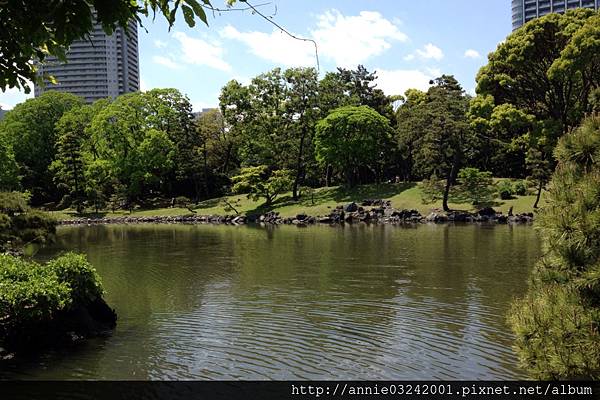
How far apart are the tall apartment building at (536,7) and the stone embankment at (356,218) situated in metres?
92.6

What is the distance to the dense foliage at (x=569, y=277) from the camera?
5.35m

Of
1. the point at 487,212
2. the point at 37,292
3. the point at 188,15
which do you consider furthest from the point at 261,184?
the point at 188,15

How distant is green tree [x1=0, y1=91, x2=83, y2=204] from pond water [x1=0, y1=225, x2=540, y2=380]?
1503 inches

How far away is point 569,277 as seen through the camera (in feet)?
18.7

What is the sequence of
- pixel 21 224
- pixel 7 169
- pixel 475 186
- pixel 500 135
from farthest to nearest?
pixel 7 169
pixel 500 135
pixel 475 186
pixel 21 224

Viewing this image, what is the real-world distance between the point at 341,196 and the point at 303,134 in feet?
26.0

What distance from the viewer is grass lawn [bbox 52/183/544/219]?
39.7 m

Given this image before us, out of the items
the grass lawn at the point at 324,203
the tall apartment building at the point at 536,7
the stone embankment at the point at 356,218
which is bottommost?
the stone embankment at the point at 356,218

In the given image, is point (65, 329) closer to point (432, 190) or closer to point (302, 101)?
point (432, 190)

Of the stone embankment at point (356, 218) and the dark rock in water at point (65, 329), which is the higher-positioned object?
the stone embankment at point (356, 218)

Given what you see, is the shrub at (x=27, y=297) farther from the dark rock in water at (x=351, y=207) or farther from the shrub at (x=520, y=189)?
the shrub at (x=520, y=189)

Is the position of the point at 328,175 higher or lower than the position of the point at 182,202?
higher

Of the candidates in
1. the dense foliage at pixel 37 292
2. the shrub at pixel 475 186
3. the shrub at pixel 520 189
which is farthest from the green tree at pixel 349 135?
the dense foliage at pixel 37 292

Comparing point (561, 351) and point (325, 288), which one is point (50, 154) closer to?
point (325, 288)
